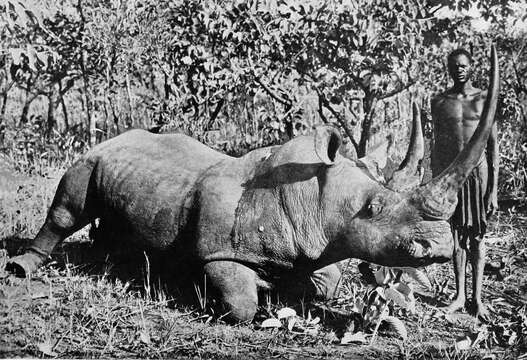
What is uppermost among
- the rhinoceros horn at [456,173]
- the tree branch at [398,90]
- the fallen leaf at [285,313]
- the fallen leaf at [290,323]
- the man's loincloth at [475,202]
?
the tree branch at [398,90]

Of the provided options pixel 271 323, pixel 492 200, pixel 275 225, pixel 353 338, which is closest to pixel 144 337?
pixel 271 323

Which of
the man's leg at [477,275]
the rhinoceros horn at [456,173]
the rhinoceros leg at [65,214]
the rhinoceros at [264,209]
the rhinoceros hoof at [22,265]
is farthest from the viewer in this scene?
the rhinoceros leg at [65,214]

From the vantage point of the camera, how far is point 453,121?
15.2 ft

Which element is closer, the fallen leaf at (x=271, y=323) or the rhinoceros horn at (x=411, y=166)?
the rhinoceros horn at (x=411, y=166)

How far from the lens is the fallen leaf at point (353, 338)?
12.7ft

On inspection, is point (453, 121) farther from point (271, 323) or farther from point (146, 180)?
point (146, 180)

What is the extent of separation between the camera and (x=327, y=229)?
3.97 meters

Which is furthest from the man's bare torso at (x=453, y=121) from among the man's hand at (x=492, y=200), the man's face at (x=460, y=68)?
the man's hand at (x=492, y=200)

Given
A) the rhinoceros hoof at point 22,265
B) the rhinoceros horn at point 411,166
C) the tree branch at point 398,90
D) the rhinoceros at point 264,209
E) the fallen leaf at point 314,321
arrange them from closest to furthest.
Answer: the rhinoceros at point 264,209 → the rhinoceros horn at point 411,166 → the fallen leaf at point 314,321 → the rhinoceros hoof at point 22,265 → the tree branch at point 398,90

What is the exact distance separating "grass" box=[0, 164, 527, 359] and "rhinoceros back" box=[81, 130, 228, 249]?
15.0 inches

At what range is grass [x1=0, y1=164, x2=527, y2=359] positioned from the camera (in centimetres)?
370

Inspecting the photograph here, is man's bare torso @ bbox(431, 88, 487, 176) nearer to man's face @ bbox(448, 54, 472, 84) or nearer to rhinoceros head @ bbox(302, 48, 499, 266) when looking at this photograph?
man's face @ bbox(448, 54, 472, 84)

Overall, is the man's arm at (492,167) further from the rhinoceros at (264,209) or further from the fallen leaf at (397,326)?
the fallen leaf at (397,326)

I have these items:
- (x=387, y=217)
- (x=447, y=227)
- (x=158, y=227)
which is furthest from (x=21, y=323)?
(x=447, y=227)
